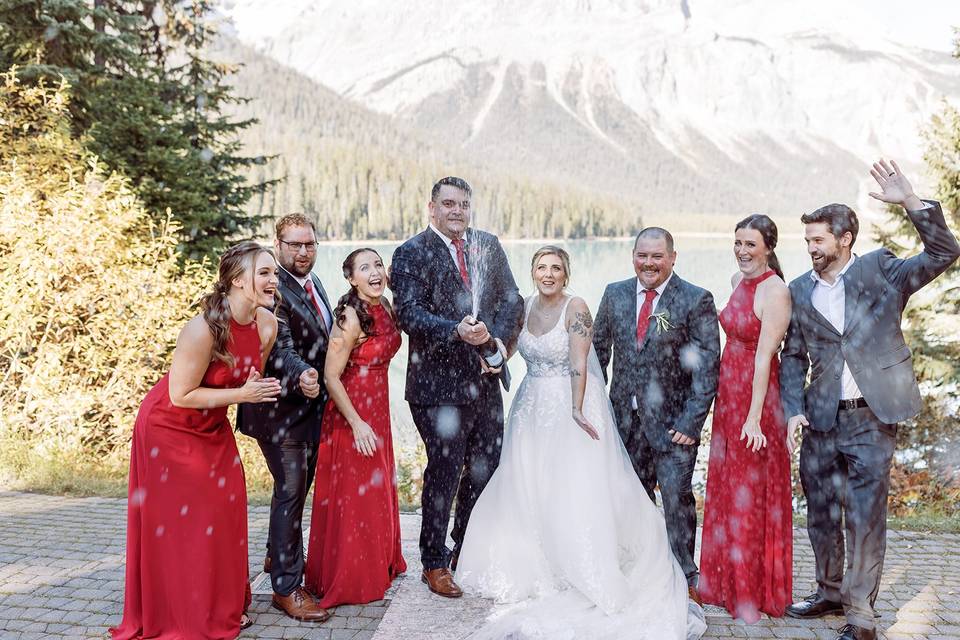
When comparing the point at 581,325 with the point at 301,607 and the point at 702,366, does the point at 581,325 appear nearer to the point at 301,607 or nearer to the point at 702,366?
the point at 702,366

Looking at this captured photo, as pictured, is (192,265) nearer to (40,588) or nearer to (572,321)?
(40,588)

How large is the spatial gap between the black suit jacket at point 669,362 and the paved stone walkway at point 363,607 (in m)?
1.16

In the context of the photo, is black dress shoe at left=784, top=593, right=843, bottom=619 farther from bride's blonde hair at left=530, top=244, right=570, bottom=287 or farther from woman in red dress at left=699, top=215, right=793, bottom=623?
bride's blonde hair at left=530, top=244, right=570, bottom=287

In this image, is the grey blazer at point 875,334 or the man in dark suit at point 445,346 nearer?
the grey blazer at point 875,334

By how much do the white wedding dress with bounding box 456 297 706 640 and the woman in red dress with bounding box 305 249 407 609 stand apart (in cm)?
61

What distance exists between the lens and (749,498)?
4.35 metres

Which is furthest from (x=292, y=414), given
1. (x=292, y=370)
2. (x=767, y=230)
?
(x=767, y=230)

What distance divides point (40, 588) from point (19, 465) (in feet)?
12.8

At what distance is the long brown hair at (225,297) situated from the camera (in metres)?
3.77

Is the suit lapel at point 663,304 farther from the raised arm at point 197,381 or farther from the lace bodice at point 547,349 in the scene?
the raised arm at point 197,381

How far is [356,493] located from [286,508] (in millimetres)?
409

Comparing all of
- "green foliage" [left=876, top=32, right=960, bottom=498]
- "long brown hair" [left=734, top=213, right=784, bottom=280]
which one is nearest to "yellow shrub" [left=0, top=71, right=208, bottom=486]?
"long brown hair" [left=734, top=213, right=784, bottom=280]

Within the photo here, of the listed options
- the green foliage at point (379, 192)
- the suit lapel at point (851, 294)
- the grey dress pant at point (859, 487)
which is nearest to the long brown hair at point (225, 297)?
the suit lapel at point (851, 294)

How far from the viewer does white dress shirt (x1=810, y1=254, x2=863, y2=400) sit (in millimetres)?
4082
